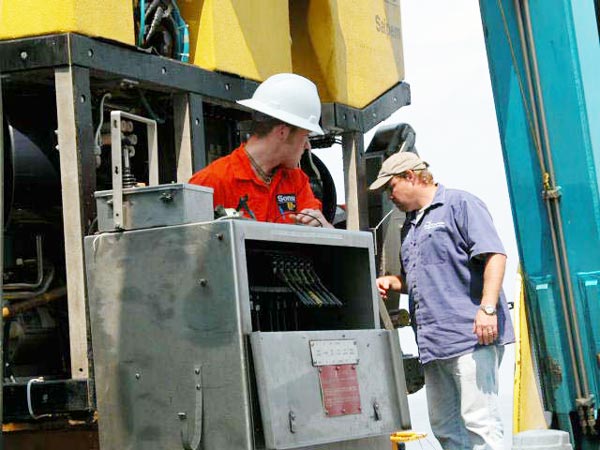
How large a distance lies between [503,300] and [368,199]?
1.67 metres

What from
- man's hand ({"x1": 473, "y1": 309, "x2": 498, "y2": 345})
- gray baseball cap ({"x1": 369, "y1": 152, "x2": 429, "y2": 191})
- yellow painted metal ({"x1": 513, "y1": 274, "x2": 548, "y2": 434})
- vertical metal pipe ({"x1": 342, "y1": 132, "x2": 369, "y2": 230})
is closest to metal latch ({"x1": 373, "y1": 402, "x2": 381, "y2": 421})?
man's hand ({"x1": 473, "y1": 309, "x2": 498, "y2": 345})

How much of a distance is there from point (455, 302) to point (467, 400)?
476 mm

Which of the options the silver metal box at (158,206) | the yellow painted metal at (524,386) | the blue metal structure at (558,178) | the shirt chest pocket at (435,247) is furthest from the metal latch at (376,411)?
the blue metal structure at (558,178)

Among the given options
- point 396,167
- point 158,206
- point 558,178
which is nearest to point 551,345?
point 558,178

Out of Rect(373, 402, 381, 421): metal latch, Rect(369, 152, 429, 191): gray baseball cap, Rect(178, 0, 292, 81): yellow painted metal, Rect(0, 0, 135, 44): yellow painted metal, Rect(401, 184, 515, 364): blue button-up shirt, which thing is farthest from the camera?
Rect(369, 152, 429, 191): gray baseball cap

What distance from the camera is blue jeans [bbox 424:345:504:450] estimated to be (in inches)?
234

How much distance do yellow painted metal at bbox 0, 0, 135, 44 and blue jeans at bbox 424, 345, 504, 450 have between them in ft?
7.43

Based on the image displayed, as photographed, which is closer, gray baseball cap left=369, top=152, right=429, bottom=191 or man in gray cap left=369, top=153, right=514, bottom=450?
man in gray cap left=369, top=153, right=514, bottom=450

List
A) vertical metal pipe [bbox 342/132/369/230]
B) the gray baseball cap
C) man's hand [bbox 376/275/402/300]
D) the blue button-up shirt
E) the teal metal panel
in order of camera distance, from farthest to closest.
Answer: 1. vertical metal pipe [bbox 342/132/369/230]
2. the teal metal panel
3. man's hand [bbox 376/275/402/300]
4. the gray baseball cap
5. the blue button-up shirt

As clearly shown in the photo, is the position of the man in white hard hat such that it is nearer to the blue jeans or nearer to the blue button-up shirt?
the blue button-up shirt

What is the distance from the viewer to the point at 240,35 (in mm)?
6102

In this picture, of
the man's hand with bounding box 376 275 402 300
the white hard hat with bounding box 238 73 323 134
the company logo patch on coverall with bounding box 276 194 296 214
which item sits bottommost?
the man's hand with bounding box 376 275 402 300

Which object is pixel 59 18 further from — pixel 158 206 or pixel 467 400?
pixel 467 400

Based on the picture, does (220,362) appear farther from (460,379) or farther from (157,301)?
(460,379)
